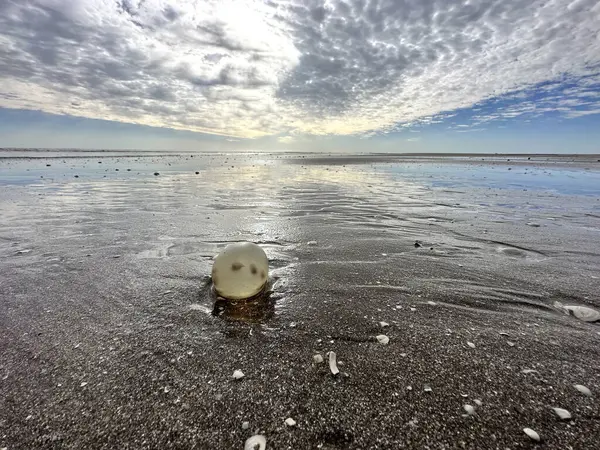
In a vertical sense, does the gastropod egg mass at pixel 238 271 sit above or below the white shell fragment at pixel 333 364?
above

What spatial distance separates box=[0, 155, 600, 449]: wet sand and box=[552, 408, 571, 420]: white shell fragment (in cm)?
3

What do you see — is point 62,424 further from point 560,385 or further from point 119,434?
point 560,385

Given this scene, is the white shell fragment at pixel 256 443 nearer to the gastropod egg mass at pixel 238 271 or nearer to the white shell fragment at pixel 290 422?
the white shell fragment at pixel 290 422

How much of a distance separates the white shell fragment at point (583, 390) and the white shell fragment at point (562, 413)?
29 cm

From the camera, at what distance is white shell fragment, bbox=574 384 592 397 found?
188 centimetres

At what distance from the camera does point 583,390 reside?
1906 millimetres

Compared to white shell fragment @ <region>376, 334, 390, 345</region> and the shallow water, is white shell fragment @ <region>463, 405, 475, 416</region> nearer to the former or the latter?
white shell fragment @ <region>376, 334, 390, 345</region>

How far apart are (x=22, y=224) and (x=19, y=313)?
4403 mm

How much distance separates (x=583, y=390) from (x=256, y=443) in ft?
7.12

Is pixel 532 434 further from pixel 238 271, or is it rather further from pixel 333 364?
pixel 238 271

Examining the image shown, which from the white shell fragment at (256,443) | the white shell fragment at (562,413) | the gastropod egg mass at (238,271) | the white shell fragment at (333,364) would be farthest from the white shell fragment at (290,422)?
the white shell fragment at (562,413)

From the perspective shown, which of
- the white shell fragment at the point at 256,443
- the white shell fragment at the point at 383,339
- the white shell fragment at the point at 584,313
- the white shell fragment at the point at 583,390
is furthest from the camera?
the white shell fragment at the point at 584,313

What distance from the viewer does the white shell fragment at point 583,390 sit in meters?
1.88

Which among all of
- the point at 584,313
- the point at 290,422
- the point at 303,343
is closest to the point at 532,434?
the point at 290,422
